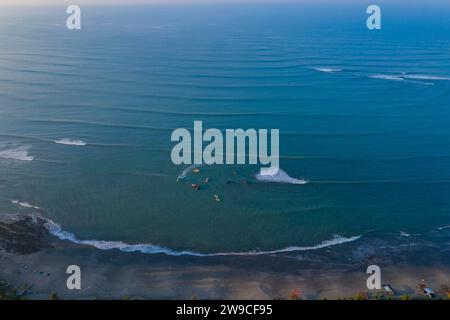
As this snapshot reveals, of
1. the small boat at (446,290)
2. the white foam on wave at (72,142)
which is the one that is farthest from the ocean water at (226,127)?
the small boat at (446,290)

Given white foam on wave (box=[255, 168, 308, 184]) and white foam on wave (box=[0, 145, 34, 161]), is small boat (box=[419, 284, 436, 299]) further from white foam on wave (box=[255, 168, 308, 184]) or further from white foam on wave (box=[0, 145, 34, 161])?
white foam on wave (box=[0, 145, 34, 161])

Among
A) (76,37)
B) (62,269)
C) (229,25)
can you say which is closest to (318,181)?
(62,269)

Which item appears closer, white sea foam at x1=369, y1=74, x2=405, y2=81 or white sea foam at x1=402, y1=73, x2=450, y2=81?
white sea foam at x1=369, y1=74, x2=405, y2=81

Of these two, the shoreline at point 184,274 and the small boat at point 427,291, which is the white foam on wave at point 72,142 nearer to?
the shoreline at point 184,274

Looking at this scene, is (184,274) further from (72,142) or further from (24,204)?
(72,142)

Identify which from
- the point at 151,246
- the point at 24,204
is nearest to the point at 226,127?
the point at 151,246

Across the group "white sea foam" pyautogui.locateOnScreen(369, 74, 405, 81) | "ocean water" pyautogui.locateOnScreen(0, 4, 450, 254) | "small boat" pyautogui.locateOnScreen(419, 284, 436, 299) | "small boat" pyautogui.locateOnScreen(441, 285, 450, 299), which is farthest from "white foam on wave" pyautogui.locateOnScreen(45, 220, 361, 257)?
"white sea foam" pyautogui.locateOnScreen(369, 74, 405, 81)
